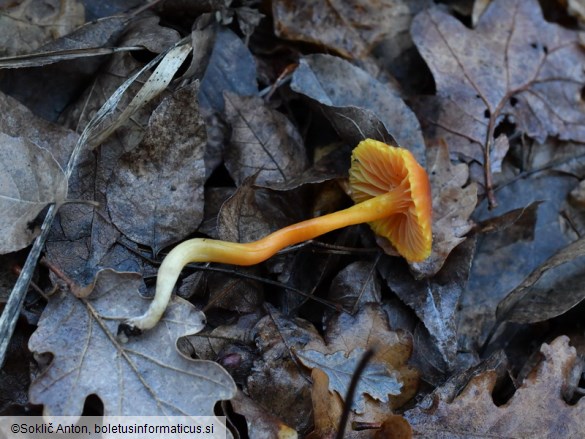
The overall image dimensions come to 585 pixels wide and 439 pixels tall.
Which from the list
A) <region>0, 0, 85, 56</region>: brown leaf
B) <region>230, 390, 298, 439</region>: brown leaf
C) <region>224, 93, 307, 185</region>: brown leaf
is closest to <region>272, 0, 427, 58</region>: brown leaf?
<region>224, 93, 307, 185</region>: brown leaf

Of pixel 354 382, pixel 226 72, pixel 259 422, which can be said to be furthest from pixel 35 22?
pixel 354 382

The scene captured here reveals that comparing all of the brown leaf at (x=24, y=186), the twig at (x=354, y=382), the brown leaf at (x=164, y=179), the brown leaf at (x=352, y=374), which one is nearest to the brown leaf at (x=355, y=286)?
the brown leaf at (x=352, y=374)

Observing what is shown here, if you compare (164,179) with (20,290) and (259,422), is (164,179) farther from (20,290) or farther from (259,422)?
(259,422)

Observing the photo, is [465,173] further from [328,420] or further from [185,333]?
[185,333]

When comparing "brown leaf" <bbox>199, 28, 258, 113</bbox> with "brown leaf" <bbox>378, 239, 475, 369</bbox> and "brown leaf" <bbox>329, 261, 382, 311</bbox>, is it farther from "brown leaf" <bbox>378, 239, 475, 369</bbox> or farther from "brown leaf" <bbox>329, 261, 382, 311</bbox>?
"brown leaf" <bbox>378, 239, 475, 369</bbox>

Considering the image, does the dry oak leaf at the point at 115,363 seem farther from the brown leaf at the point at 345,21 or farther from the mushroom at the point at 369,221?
the brown leaf at the point at 345,21

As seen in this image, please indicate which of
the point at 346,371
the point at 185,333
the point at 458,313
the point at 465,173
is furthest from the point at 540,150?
the point at 185,333
